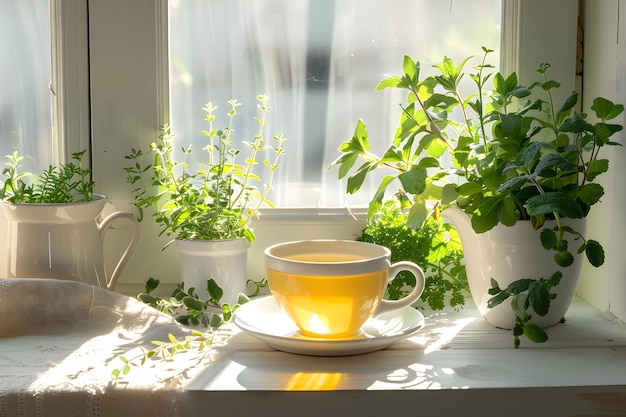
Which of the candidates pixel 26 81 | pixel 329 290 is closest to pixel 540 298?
pixel 329 290

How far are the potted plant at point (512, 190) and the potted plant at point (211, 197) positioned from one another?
6.9 inches

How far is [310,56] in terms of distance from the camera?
137 cm

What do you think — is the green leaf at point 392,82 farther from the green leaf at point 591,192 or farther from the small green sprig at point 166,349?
the small green sprig at point 166,349

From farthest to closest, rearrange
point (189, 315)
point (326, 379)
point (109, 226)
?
1. point (109, 226)
2. point (189, 315)
3. point (326, 379)

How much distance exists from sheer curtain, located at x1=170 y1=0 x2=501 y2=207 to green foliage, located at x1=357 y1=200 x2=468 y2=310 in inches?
6.4

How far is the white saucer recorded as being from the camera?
A: 1.04 m

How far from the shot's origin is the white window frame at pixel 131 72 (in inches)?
52.9

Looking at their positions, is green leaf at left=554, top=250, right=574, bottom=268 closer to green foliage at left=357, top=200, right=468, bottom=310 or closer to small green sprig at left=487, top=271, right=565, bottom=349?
small green sprig at left=487, top=271, right=565, bottom=349

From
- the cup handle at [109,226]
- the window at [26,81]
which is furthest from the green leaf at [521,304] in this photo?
the window at [26,81]

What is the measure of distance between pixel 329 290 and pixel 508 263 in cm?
26

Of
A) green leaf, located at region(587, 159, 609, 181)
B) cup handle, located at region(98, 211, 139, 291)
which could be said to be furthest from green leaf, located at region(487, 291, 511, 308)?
cup handle, located at region(98, 211, 139, 291)

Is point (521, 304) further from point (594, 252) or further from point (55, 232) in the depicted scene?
point (55, 232)

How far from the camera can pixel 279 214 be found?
139cm

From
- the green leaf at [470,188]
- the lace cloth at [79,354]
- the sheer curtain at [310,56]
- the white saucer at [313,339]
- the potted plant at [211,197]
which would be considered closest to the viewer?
the lace cloth at [79,354]
